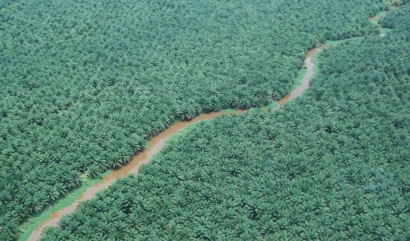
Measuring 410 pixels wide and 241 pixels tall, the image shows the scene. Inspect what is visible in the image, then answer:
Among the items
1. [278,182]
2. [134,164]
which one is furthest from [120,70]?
[278,182]

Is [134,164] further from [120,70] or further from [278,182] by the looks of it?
[120,70]

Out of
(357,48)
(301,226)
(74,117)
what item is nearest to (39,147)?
(74,117)

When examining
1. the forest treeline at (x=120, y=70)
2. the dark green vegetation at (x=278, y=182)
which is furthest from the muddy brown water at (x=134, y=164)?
the dark green vegetation at (x=278, y=182)

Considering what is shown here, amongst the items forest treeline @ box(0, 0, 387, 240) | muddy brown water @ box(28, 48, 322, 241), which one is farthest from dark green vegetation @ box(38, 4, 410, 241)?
forest treeline @ box(0, 0, 387, 240)

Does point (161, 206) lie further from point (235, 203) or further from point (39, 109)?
point (39, 109)

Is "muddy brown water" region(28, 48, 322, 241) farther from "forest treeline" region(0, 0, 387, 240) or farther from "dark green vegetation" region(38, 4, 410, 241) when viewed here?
"dark green vegetation" region(38, 4, 410, 241)
